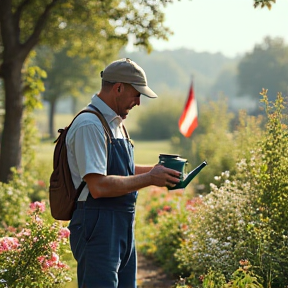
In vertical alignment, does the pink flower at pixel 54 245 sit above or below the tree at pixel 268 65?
below

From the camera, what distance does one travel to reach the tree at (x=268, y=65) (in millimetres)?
91500

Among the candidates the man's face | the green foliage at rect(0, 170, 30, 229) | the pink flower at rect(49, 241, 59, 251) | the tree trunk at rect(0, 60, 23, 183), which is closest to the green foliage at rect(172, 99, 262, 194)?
the green foliage at rect(0, 170, 30, 229)

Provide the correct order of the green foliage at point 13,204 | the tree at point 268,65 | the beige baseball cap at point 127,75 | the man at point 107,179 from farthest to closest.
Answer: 1. the tree at point 268,65
2. the green foliage at point 13,204
3. the beige baseball cap at point 127,75
4. the man at point 107,179

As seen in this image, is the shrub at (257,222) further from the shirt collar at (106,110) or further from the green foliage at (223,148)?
the shirt collar at (106,110)

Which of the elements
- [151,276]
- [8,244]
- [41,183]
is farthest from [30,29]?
[8,244]

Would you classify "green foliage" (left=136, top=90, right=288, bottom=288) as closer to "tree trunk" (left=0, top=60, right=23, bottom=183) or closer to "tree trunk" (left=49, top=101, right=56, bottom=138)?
"tree trunk" (left=0, top=60, right=23, bottom=183)

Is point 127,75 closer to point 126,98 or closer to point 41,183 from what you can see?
point 126,98

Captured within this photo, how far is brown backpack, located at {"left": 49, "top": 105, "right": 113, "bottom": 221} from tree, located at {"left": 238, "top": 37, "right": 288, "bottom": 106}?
8765 centimetres

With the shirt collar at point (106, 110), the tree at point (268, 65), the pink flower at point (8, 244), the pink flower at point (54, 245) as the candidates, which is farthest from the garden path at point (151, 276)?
the tree at point (268, 65)

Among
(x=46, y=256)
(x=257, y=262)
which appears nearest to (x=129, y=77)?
(x=46, y=256)

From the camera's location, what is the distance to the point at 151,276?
691 centimetres

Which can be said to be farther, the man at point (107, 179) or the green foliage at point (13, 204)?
the green foliage at point (13, 204)

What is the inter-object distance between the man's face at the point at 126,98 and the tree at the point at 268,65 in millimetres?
87578

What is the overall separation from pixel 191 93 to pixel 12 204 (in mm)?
4790
